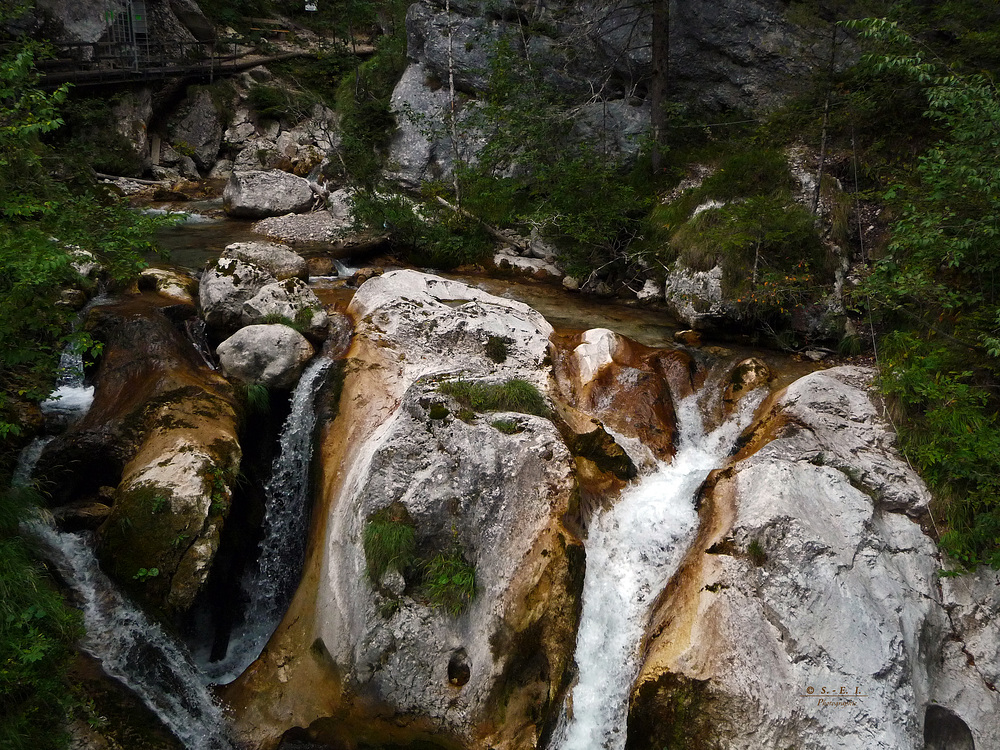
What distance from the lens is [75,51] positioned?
21172mm

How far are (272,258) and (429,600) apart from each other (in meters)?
7.43

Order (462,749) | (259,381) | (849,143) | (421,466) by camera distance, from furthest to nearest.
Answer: (849,143), (259,381), (421,466), (462,749)

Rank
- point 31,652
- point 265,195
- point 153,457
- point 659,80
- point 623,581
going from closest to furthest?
1. point 31,652
2. point 623,581
3. point 153,457
4. point 659,80
5. point 265,195

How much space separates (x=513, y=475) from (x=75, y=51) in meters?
24.4

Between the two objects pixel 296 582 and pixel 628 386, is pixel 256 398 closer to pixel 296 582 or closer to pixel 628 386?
pixel 296 582

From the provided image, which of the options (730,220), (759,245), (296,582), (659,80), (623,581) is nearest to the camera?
(623,581)

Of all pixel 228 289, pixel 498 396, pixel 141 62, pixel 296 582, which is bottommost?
pixel 296 582

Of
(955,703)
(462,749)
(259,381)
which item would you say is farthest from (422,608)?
(955,703)

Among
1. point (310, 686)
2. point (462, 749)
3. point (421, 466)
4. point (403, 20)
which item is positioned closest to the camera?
point (462, 749)

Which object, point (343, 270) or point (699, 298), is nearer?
point (699, 298)

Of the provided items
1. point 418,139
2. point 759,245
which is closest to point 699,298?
point 759,245

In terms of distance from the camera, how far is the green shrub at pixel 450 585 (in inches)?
250

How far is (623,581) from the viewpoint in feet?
21.9

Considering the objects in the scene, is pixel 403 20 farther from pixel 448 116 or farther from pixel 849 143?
pixel 849 143
